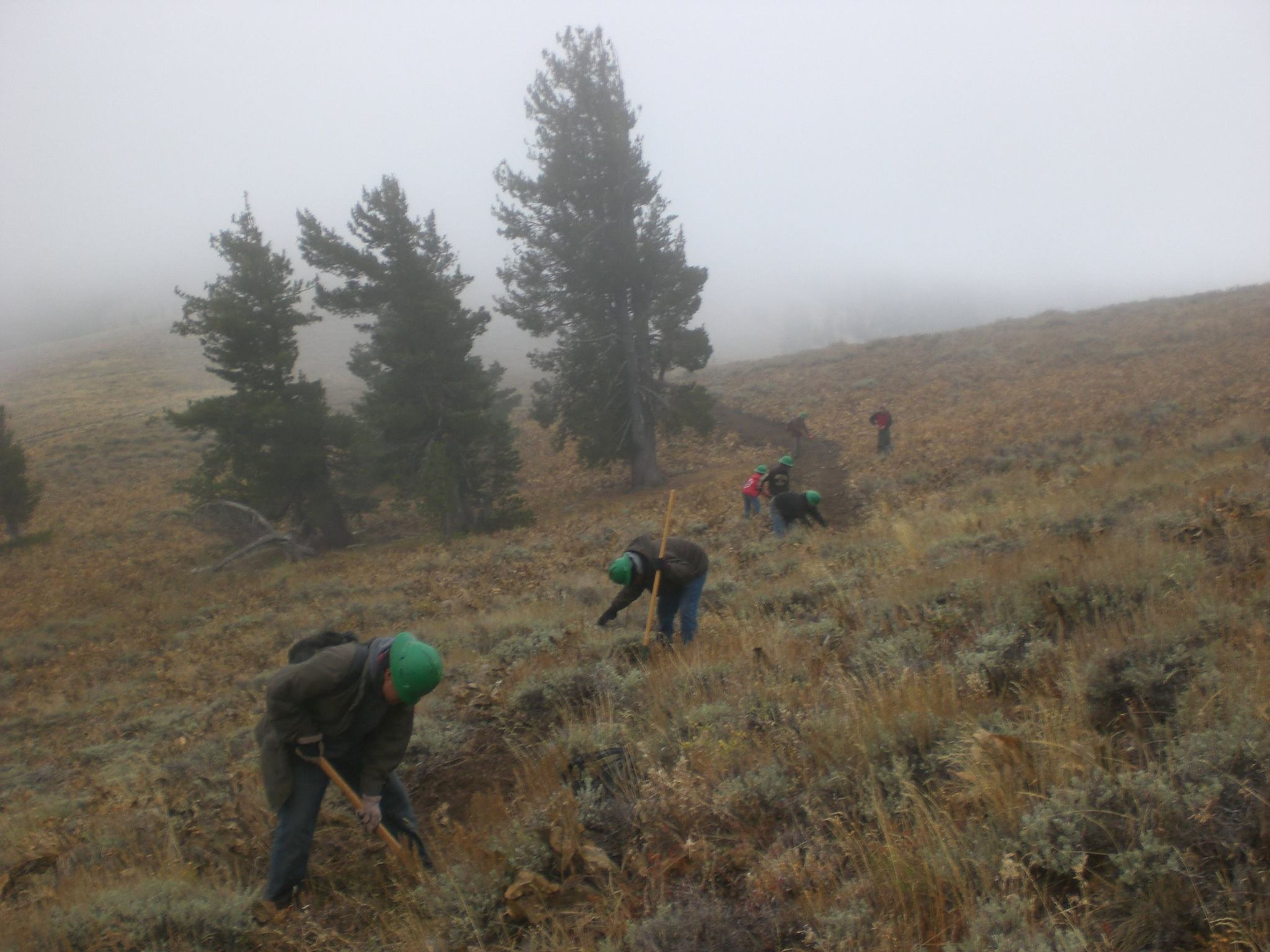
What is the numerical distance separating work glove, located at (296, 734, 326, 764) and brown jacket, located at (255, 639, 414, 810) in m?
0.03

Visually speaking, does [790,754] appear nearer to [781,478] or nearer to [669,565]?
[669,565]

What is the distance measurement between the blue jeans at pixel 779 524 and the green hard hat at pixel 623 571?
20.3 ft

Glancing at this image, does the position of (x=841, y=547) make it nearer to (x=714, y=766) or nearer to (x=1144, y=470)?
(x=1144, y=470)

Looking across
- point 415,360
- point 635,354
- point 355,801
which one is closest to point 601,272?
point 635,354

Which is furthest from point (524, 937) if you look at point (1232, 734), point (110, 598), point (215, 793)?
point (110, 598)

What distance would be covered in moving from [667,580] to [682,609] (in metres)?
0.39

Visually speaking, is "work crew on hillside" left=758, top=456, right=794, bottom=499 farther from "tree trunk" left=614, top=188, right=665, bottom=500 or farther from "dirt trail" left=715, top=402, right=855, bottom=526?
"tree trunk" left=614, top=188, right=665, bottom=500

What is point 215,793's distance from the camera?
233 inches

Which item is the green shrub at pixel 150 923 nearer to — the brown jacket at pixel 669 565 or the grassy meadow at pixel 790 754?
the grassy meadow at pixel 790 754

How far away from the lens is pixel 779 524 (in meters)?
12.8

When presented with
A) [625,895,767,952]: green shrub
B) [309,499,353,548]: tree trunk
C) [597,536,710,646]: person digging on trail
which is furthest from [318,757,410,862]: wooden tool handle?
[309,499,353,548]: tree trunk

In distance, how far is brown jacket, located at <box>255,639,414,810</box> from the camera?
4.15 metres

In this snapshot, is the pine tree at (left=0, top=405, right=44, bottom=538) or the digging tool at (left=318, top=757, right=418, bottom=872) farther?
the pine tree at (left=0, top=405, right=44, bottom=538)

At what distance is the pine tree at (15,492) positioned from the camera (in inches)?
1013
